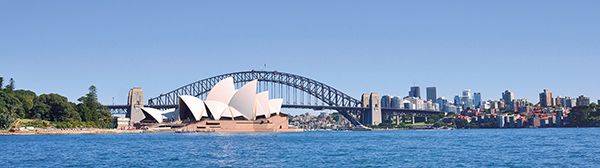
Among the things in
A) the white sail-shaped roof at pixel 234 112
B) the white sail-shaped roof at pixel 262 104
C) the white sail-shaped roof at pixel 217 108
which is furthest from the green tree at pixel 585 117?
the white sail-shaped roof at pixel 217 108

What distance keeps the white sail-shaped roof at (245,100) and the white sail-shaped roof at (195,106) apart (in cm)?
502

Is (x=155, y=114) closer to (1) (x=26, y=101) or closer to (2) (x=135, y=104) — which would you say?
(2) (x=135, y=104)

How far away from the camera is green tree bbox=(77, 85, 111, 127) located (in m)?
112

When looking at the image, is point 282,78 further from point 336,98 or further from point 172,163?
point 172,163

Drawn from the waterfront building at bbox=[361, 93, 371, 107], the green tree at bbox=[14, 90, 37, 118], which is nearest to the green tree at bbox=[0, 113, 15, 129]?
the green tree at bbox=[14, 90, 37, 118]

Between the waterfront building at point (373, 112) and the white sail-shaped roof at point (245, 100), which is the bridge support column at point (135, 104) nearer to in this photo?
the white sail-shaped roof at point (245, 100)

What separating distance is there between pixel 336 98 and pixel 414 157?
12606 cm

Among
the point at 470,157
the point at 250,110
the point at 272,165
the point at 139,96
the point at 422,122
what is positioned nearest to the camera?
the point at 272,165

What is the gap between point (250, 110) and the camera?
111m

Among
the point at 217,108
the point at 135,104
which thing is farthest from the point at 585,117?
the point at 135,104

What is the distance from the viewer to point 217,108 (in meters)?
111

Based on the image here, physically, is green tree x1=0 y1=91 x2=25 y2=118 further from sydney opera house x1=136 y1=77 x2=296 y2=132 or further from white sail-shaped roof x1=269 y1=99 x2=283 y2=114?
white sail-shaped roof x1=269 y1=99 x2=283 y2=114

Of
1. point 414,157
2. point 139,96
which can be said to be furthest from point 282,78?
point 414,157

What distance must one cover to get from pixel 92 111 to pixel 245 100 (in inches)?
971
